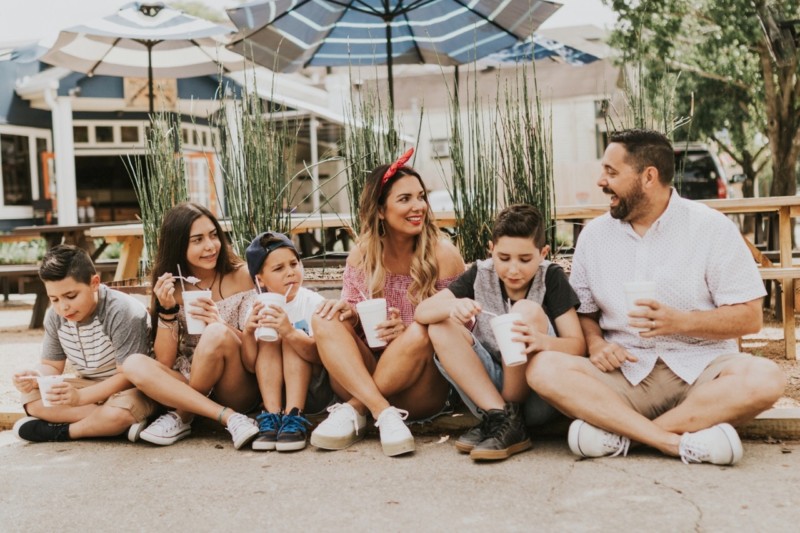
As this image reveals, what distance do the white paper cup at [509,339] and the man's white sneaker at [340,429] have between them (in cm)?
73

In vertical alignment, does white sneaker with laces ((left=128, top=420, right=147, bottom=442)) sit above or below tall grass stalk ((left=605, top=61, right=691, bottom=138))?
below

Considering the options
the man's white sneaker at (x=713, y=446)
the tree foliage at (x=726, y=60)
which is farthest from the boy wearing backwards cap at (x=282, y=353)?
the tree foliage at (x=726, y=60)

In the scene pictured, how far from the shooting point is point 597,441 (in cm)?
282

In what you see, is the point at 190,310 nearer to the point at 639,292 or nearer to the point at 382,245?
the point at 382,245

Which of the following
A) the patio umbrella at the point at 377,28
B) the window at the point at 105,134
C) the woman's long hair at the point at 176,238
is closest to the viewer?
the woman's long hair at the point at 176,238

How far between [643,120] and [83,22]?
17.0 feet

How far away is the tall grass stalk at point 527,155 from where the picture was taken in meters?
3.91

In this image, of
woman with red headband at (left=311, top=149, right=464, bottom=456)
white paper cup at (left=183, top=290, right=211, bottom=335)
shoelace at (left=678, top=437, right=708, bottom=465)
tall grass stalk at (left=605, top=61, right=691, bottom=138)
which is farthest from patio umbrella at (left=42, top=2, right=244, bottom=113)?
shoelace at (left=678, top=437, right=708, bottom=465)

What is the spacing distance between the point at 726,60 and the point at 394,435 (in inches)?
422

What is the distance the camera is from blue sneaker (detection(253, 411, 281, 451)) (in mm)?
3135

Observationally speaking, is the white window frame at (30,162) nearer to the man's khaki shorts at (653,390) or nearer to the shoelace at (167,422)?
the shoelace at (167,422)

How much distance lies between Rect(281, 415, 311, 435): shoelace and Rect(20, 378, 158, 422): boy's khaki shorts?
588mm

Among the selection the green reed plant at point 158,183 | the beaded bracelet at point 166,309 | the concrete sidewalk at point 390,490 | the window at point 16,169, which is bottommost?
the concrete sidewalk at point 390,490

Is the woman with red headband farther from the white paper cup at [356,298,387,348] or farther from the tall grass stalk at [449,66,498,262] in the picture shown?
the tall grass stalk at [449,66,498,262]
